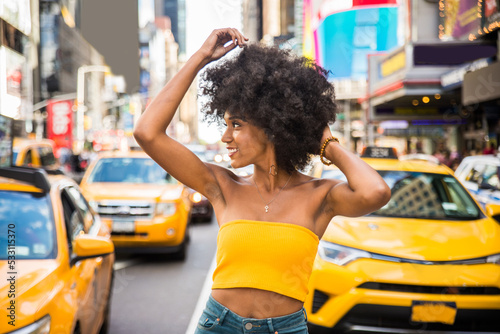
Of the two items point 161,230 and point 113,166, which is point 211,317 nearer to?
point 161,230

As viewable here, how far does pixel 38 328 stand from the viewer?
2.72 meters

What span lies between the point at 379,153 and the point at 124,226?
386 cm

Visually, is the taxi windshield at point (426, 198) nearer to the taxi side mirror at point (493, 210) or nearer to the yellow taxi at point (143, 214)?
the taxi side mirror at point (493, 210)

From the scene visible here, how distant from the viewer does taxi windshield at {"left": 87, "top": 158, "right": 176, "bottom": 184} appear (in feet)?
30.8

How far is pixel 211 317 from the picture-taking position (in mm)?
2152

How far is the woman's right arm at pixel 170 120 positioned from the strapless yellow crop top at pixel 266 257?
0.30 meters

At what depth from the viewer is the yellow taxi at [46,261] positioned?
2.77 m

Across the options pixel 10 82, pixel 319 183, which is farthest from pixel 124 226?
pixel 319 183

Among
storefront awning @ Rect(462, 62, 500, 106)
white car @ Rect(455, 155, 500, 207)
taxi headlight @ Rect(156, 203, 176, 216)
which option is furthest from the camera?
storefront awning @ Rect(462, 62, 500, 106)

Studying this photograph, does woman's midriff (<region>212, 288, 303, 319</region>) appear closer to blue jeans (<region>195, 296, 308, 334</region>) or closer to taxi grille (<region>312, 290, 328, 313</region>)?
blue jeans (<region>195, 296, 308, 334</region>)

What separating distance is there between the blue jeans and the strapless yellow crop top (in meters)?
0.08

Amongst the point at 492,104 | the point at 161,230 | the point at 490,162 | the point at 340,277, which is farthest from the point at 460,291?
the point at 492,104

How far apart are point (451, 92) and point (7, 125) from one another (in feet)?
53.2

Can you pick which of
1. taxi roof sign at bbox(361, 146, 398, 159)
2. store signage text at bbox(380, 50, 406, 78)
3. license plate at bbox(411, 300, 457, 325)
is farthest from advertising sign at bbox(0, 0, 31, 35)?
store signage text at bbox(380, 50, 406, 78)
